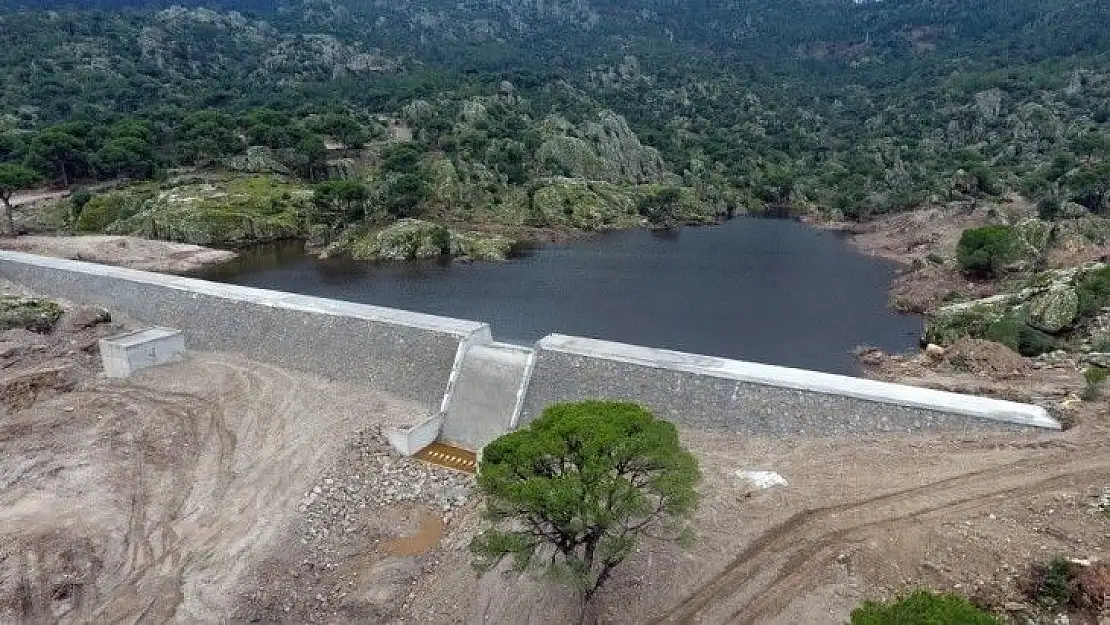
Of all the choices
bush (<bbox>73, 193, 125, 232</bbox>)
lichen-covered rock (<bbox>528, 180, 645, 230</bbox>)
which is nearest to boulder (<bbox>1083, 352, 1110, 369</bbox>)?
lichen-covered rock (<bbox>528, 180, 645, 230</bbox>)

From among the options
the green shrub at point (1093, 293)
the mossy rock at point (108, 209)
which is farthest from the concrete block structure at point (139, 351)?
the green shrub at point (1093, 293)

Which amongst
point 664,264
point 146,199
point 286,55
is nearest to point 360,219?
point 146,199

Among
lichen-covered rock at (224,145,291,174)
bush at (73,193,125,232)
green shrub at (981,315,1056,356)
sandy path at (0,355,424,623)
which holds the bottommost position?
sandy path at (0,355,424,623)

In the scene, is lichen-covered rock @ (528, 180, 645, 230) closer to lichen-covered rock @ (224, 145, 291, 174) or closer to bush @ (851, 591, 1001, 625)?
lichen-covered rock @ (224, 145, 291, 174)

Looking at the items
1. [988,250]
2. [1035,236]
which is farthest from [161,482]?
[1035,236]

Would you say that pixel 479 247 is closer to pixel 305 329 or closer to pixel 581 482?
pixel 305 329

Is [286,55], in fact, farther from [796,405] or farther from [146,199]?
[796,405]

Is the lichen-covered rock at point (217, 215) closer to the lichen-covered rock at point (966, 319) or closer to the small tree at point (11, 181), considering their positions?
the small tree at point (11, 181)
